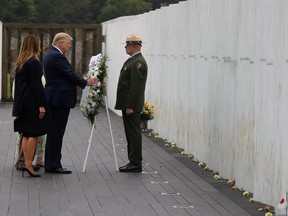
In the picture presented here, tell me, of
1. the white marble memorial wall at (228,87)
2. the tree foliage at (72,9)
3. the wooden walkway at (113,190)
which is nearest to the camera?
the white marble memorial wall at (228,87)

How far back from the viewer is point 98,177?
46.0 ft

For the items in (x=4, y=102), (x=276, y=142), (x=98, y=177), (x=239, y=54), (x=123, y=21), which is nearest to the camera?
(x=276, y=142)

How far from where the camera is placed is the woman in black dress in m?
14.0

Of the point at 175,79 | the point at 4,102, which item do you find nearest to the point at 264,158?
the point at 175,79

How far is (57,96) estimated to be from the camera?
564 inches

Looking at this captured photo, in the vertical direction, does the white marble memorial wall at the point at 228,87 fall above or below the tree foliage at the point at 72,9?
below

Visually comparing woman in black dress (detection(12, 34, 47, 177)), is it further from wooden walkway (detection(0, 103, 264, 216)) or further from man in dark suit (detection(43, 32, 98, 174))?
wooden walkway (detection(0, 103, 264, 216))

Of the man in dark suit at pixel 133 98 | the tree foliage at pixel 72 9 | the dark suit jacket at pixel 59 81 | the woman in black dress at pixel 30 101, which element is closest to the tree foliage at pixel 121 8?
the tree foliage at pixel 72 9

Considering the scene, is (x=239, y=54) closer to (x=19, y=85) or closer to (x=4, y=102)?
(x=19, y=85)

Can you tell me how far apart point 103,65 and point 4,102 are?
17215mm

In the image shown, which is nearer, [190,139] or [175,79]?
[190,139]

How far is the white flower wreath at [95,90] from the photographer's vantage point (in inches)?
579

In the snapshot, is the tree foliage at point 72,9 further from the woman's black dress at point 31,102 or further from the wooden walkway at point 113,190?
the woman's black dress at point 31,102

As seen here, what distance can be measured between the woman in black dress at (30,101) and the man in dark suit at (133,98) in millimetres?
1272
